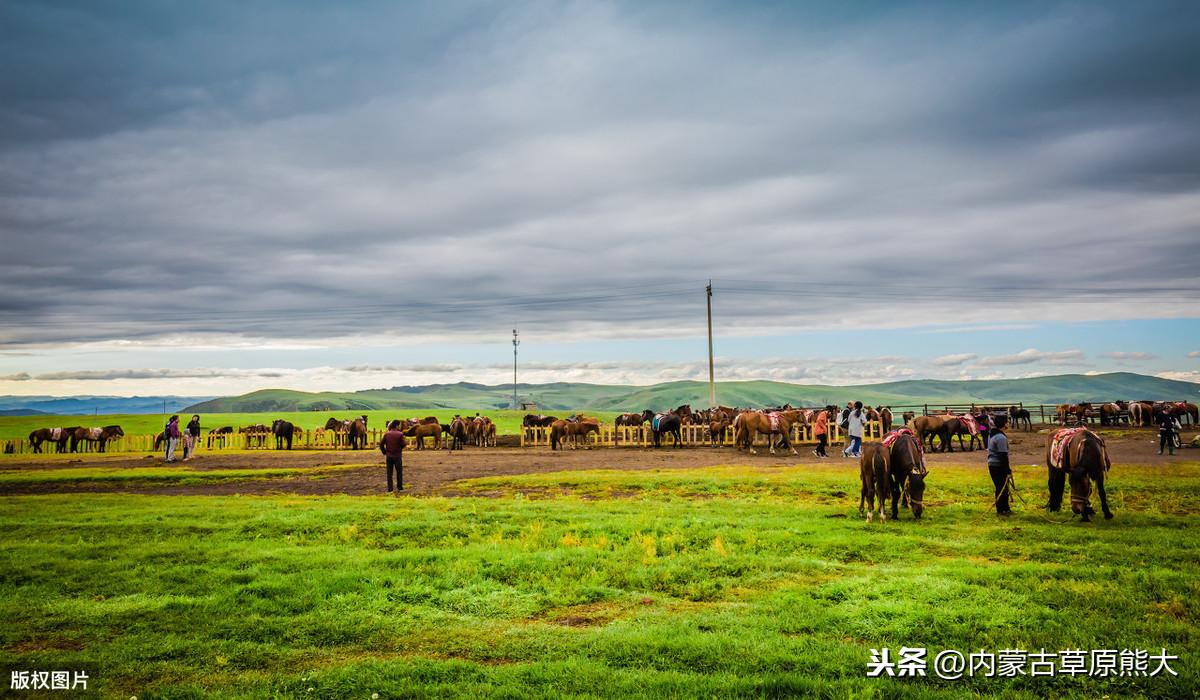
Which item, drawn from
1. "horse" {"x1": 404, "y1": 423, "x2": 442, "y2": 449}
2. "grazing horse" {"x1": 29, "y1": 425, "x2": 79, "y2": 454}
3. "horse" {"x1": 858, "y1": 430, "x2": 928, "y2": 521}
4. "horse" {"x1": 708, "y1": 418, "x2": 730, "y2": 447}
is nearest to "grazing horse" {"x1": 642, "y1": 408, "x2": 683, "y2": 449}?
"horse" {"x1": 708, "y1": 418, "x2": 730, "y2": 447}

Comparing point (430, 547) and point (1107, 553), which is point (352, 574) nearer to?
point (430, 547)

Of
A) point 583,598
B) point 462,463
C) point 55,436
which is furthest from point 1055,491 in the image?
point 55,436

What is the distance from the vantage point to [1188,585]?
883cm

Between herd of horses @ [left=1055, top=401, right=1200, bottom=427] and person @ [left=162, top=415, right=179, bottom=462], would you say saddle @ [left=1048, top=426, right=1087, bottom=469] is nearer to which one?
person @ [left=162, top=415, right=179, bottom=462]

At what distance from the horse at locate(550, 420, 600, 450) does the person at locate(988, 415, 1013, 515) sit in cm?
3045

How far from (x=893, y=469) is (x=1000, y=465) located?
236 cm

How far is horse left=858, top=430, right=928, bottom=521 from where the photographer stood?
1455 centimetres

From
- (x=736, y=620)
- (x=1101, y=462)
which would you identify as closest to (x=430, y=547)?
(x=736, y=620)

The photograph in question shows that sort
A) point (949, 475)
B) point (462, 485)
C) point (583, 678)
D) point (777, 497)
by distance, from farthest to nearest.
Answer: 1. point (462, 485)
2. point (949, 475)
3. point (777, 497)
4. point (583, 678)

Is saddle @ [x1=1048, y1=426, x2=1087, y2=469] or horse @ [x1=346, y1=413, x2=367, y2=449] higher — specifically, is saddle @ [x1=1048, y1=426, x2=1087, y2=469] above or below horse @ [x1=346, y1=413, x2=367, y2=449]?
above

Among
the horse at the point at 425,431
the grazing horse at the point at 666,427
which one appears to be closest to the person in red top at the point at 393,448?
the grazing horse at the point at 666,427

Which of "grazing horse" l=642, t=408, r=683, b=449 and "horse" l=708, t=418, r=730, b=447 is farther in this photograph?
"grazing horse" l=642, t=408, r=683, b=449

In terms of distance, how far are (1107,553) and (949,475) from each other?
12.3 m

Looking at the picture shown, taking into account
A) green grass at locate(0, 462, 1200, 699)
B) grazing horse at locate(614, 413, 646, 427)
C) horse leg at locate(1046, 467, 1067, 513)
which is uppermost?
grazing horse at locate(614, 413, 646, 427)
